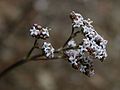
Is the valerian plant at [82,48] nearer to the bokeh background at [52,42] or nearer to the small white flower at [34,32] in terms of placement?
the small white flower at [34,32]

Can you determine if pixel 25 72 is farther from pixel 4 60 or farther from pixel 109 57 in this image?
pixel 109 57

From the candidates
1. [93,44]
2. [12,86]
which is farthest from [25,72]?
[93,44]

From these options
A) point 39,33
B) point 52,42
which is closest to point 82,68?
point 39,33

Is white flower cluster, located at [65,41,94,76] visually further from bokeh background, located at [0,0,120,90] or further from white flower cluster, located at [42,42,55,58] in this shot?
bokeh background, located at [0,0,120,90]

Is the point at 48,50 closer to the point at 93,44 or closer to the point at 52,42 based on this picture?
the point at 93,44

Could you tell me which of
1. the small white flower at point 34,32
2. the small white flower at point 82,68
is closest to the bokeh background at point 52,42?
the small white flower at point 34,32

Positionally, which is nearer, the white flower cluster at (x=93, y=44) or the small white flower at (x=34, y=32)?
the white flower cluster at (x=93, y=44)
